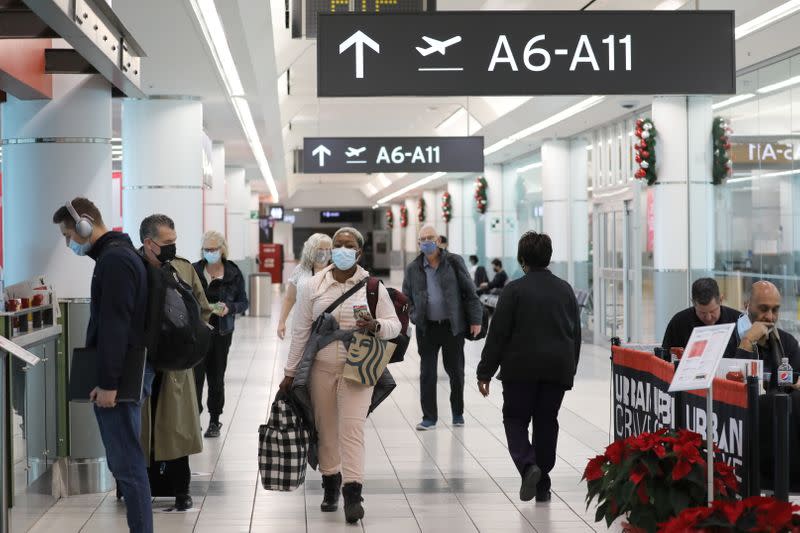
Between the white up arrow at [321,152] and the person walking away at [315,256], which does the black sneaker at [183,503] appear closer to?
the person walking away at [315,256]

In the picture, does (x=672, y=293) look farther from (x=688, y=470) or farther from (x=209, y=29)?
(x=688, y=470)

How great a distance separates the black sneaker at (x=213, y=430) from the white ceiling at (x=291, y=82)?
318 centimetres

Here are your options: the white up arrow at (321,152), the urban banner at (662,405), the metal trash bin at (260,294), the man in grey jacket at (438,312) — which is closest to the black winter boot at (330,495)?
the urban banner at (662,405)

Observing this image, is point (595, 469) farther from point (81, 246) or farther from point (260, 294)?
point (260, 294)

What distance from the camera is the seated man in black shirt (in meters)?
5.48

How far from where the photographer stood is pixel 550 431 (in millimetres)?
5895

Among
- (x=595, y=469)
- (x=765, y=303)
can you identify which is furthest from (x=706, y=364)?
(x=765, y=303)

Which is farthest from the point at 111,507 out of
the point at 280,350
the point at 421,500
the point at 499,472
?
the point at 280,350

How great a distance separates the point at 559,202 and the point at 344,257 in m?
13.2

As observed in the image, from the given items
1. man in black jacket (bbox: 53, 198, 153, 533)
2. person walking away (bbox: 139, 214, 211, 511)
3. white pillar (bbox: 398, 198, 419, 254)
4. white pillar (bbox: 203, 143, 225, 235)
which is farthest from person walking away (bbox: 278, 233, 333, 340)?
white pillar (bbox: 398, 198, 419, 254)

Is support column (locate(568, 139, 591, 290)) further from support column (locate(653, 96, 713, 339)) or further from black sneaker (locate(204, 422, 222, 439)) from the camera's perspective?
black sneaker (locate(204, 422, 222, 439))

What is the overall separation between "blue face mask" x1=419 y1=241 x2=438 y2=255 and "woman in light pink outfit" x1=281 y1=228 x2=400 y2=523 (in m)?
2.80

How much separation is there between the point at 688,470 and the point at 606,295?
12.6 metres

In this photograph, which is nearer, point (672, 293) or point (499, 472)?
point (499, 472)
